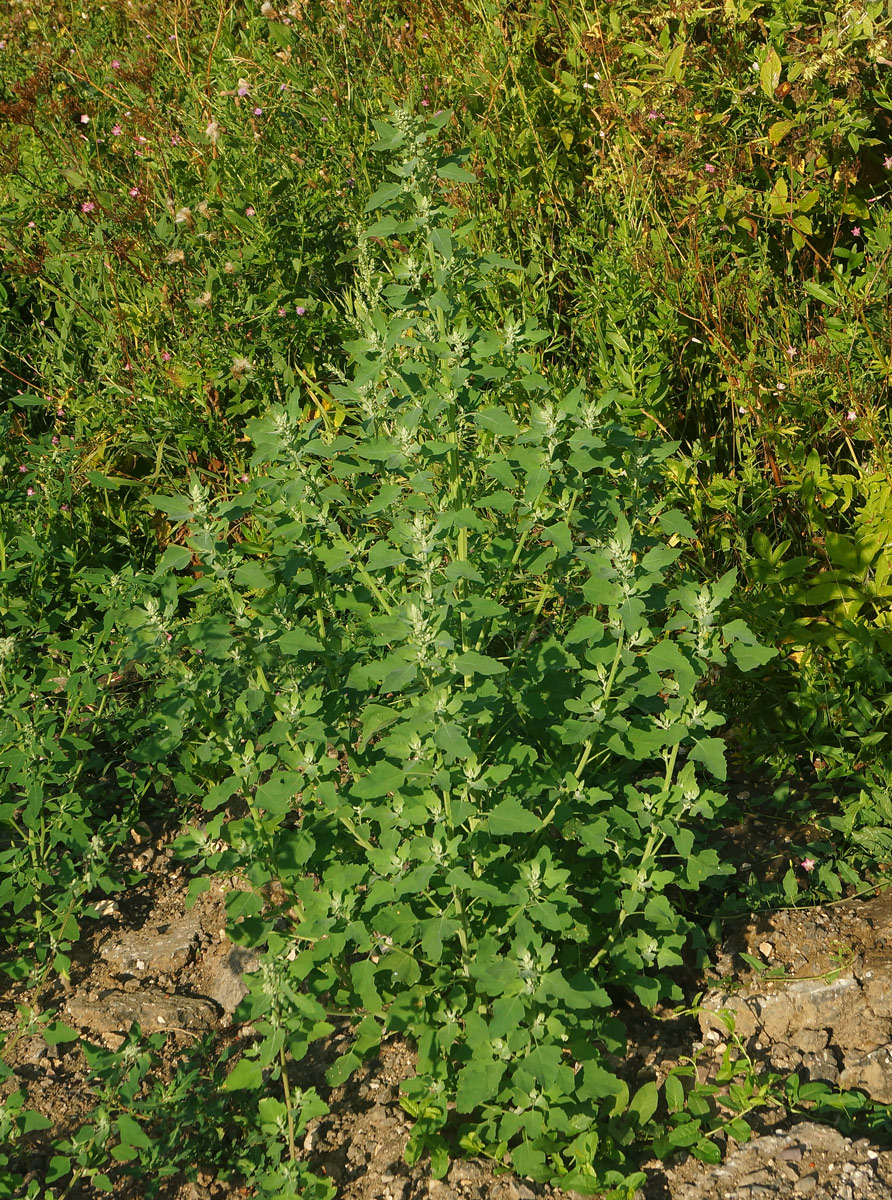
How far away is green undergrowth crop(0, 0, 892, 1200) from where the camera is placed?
2105mm

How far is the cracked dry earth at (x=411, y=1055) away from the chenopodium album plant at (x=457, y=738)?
125 mm

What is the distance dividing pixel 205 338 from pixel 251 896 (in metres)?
2.38

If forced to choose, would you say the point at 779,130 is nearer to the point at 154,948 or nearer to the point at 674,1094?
the point at 674,1094

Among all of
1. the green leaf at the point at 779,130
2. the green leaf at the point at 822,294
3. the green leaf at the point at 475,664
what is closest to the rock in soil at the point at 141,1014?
the green leaf at the point at 475,664

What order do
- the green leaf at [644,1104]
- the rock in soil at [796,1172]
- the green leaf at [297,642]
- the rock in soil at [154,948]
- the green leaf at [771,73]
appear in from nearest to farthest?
the rock in soil at [796,1172] → the green leaf at [297,642] → the green leaf at [644,1104] → the rock in soil at [154,948] → the green leaf at [771,73]

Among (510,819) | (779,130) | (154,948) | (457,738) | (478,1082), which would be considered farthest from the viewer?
(779,130)

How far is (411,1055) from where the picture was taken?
8.41 ft

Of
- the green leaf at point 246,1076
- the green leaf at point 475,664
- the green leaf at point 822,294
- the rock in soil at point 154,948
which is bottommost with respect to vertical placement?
the rock in soil at point 154,948

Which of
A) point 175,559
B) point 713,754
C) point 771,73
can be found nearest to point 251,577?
point 175,559

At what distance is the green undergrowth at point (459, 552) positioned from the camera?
6.91 ft

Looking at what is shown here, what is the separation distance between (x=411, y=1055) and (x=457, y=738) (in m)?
1.12

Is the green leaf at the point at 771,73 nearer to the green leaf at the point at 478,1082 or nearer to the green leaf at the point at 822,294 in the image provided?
the green leaf at the point at 822,294

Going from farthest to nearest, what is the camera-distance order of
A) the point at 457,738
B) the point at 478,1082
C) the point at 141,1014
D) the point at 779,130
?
the point at 779,130
the point at 141,1014
the point at 478,1082
the point at 457,738

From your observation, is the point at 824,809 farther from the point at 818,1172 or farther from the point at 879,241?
the point at 879,241
